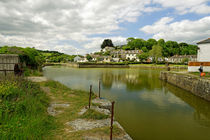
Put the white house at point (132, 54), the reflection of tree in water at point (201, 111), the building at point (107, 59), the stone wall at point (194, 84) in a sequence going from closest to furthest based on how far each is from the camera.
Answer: the reflection of tree in water at point (201, 111), the stone wall at point (194, 84), the building at point (107, 59), the white house at point (132, 54)

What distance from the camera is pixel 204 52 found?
22.0 meters

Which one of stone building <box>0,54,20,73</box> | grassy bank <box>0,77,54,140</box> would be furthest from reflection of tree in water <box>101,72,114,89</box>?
grassy bank <box>0,77,54,140</box>

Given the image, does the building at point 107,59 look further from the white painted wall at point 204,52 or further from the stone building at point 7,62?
the stone building at point 7,62

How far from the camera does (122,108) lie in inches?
391

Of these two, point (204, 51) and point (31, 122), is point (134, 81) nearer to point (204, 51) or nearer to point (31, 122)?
point (204, 51)

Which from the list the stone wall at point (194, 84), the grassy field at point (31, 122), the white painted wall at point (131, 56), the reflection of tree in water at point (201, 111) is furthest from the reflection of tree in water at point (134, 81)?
the white painted wall at point (131, 56)

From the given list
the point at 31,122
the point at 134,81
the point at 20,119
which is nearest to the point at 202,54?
the point at 134,81

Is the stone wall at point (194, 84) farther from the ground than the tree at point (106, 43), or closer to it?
closer to it

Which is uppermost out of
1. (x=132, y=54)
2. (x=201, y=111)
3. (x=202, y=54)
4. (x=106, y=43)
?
(x=106, y=43)

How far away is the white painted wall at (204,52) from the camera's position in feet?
70.3

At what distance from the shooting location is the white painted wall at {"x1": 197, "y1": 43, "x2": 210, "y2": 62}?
21.4 meters

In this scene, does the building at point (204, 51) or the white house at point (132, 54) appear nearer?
the building at point (204, 51)

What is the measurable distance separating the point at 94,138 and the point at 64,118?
1.99m

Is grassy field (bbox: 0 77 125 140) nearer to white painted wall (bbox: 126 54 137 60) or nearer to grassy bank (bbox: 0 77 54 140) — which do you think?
grassy bank (bbox: 0 77 54 140)
